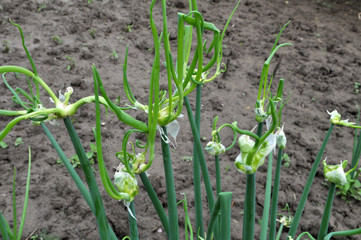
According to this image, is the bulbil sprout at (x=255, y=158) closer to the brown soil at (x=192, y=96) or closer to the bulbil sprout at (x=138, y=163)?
the bulbil sprout at (x=138, y=163)

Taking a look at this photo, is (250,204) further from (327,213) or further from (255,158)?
(327,213)

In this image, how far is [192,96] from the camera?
2324 mm

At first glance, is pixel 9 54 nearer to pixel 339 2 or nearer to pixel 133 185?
pixel 133 185

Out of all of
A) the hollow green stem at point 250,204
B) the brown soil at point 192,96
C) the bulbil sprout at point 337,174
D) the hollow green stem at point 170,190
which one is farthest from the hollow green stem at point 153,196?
the brown soil at point 192,96

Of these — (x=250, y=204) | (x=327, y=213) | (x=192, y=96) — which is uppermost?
(x=250, y=204)

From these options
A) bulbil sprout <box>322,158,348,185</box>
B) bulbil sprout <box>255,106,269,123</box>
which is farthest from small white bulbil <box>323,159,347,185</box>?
bulbil sprout <box>255,106,269,123</box>

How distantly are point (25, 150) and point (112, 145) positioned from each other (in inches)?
17.0

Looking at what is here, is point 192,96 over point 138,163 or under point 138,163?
under

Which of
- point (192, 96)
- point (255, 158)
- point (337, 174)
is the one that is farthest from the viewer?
point (192, 96)

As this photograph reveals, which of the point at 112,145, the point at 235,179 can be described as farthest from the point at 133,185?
the point at 112,145

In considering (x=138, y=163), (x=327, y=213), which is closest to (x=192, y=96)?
(x=327, y=213)

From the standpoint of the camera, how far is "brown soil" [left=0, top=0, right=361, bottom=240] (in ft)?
5.16

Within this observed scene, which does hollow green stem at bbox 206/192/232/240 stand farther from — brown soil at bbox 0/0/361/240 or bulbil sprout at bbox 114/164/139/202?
brown soil at bbox 0/0/361/240

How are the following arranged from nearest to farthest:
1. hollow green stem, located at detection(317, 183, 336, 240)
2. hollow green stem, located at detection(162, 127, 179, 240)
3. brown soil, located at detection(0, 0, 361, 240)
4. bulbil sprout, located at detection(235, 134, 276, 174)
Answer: bulbil sprout, located at detection(235, 134, 276, 174)
hollow green stem, located at detection(162, 127, 179, 240)
hollow green stem, located at detection(317, 183, 336, 240)
brown soil, located at detection(0, 0, 361, 240)
